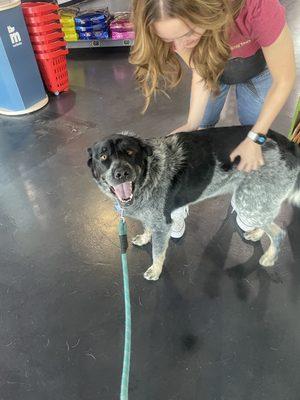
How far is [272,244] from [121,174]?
111cm

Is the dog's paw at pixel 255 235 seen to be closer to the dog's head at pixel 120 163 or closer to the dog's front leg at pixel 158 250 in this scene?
the dog's front leg at pixel 158 250

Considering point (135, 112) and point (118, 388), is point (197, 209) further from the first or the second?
point (135, 112)

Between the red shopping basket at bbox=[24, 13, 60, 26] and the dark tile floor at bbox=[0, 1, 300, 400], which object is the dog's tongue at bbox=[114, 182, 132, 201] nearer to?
the dark tile floor at bbox=[0, 1, 300, 400]

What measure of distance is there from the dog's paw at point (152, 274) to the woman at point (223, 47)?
84 centimetres

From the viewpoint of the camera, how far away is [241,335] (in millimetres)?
1803

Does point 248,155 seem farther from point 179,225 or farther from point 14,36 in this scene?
point 14,36

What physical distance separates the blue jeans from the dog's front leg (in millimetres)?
823

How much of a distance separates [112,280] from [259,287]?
0.93 metres

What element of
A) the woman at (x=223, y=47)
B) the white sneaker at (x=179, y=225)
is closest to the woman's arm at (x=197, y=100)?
the woman at (x=223, y=47)

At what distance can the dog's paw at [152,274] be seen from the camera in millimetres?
2076

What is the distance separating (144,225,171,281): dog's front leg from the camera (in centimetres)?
192

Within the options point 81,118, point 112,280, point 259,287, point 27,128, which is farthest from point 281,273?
point 27,128

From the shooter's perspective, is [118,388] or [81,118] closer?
[118,388]

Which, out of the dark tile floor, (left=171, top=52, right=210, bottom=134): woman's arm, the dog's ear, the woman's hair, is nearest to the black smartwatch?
the woman's hair
